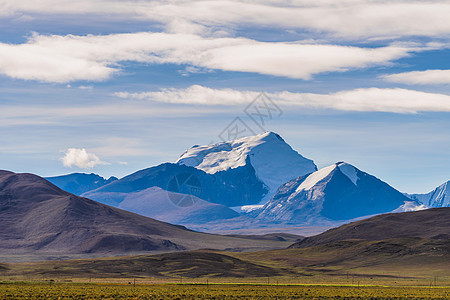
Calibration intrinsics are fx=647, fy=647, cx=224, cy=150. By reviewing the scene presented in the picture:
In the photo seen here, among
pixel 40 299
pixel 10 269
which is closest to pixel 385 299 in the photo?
pixel 40 299

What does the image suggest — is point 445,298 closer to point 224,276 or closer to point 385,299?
point 385,299

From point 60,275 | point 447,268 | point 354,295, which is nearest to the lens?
point 354,295

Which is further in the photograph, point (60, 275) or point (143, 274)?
point (143, 274)

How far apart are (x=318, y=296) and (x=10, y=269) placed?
418 feet

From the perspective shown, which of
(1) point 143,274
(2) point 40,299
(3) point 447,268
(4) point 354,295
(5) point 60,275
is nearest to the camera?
(2) point 40,299

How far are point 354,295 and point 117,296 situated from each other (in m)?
36.1

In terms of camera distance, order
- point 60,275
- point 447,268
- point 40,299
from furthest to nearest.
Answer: point 447,268 < point 60,275 < point 40,299

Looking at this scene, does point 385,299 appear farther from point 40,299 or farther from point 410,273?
point 410,273

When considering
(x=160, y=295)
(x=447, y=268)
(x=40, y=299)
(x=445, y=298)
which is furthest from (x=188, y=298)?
(x=447, y=268)

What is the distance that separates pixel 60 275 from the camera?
6786 inches

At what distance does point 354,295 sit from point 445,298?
13.4 metres

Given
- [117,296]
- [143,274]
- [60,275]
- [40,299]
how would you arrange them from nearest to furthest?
[40,299], [117,296], [60,275], [143,274]

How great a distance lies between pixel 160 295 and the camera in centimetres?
9250

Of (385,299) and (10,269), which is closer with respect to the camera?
(385,299)
